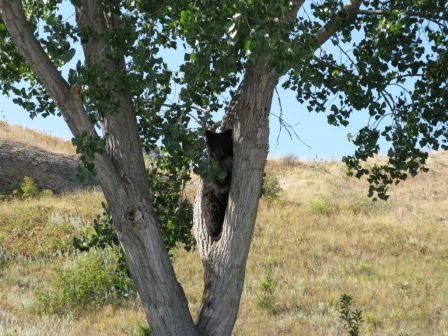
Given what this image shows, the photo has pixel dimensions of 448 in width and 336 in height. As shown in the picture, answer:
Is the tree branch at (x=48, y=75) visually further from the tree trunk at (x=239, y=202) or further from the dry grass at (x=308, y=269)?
the dry grass at (x=308, y=269)

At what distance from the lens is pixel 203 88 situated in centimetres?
791

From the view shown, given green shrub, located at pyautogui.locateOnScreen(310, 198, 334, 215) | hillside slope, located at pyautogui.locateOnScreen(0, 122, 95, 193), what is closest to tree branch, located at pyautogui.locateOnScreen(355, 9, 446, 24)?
green shrub, located at pyautogui.locateOnScreen(310, 198, 334, 215)

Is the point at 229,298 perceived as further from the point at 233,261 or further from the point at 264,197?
the point at 264,197

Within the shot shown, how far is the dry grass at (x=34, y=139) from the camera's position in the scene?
34384 mm

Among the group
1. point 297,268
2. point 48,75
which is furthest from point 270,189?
point 48,75

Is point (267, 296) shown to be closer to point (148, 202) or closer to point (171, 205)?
point (171, 205)

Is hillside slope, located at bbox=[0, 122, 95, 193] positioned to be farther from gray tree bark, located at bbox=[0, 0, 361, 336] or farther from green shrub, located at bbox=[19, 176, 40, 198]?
gray tree bark, located at bbox=[0, 0, 361, 336]

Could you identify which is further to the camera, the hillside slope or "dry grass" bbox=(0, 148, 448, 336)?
the hillside slope

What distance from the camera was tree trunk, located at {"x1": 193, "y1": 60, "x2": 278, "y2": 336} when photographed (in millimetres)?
7527

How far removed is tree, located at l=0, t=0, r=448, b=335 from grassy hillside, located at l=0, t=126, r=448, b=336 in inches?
180

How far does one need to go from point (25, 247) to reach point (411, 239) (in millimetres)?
11746

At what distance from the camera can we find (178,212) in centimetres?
946

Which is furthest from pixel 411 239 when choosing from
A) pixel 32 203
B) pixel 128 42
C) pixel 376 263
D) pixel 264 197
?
pixel 128 42

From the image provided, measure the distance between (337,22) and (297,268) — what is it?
32.2 ft
